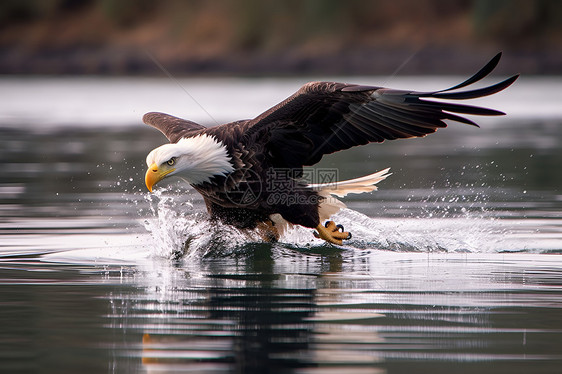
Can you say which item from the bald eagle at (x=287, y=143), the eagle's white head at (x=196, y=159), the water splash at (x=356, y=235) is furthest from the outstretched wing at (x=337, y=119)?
the water splash at (x=356, y=235)

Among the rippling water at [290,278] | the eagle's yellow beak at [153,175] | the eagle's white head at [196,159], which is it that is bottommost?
the rippling water at [290,278]

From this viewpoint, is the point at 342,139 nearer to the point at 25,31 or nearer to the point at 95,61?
the point at 95,61

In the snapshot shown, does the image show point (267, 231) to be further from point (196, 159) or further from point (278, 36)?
point (278, 36)

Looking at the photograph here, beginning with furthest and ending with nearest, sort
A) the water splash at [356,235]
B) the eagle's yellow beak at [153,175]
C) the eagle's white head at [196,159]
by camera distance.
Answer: the water splash at [356,235]
the eagle's white head at [196,159]
the eagle's yellow beak at [153,175]

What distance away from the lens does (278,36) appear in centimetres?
4981

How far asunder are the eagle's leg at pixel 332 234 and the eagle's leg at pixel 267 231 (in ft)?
1.11

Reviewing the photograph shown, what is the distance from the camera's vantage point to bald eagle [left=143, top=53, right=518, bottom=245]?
7398 mm

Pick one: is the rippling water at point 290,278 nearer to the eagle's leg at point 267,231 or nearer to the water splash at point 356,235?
the water splash at point 356,235

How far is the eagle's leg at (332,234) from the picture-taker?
8164mm

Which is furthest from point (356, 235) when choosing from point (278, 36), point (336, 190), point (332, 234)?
point (278, 36)

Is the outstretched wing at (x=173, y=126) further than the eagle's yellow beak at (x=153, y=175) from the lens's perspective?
Yes

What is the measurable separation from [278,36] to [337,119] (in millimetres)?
42568

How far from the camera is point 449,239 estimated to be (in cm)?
789

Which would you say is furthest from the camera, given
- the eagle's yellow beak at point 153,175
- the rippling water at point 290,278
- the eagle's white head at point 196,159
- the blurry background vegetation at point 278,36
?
the blurry background vegetation at point 278,36
